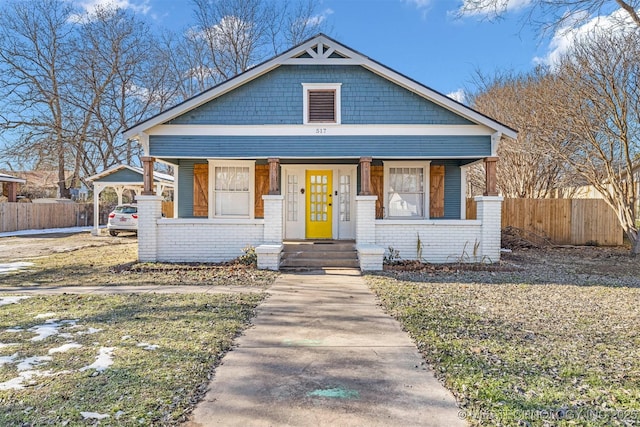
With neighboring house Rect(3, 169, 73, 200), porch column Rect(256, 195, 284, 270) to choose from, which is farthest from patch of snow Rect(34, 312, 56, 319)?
neighboring house Rect(3, 169, 73, 200)

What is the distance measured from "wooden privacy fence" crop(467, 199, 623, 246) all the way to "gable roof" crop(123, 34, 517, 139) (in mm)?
6366

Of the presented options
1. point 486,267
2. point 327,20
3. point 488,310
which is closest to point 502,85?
point 327,20

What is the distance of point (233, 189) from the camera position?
39.6ft

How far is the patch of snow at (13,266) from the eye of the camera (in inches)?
374

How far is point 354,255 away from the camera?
10.2 m

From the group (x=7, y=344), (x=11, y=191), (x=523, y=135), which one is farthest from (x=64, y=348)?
(x=11, y=191)

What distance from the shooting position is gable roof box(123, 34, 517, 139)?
33.5ft

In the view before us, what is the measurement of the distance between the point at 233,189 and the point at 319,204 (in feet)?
8.50

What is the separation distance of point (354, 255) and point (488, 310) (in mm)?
4641

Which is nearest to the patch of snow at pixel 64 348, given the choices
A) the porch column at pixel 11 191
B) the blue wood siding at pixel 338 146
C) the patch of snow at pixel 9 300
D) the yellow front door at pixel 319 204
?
the patch of snow at pixel 9 300

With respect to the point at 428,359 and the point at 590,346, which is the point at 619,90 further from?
the point at 428,359

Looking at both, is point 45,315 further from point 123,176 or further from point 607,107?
point 123,176

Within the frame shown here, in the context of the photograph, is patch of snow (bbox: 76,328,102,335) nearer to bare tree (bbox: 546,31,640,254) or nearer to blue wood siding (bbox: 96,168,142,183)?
bare tree (bbox: 546,31,640,254)

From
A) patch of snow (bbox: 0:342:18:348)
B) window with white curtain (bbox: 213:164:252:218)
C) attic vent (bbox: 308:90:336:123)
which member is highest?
attic vent (bbox: 308:90:336:123)
